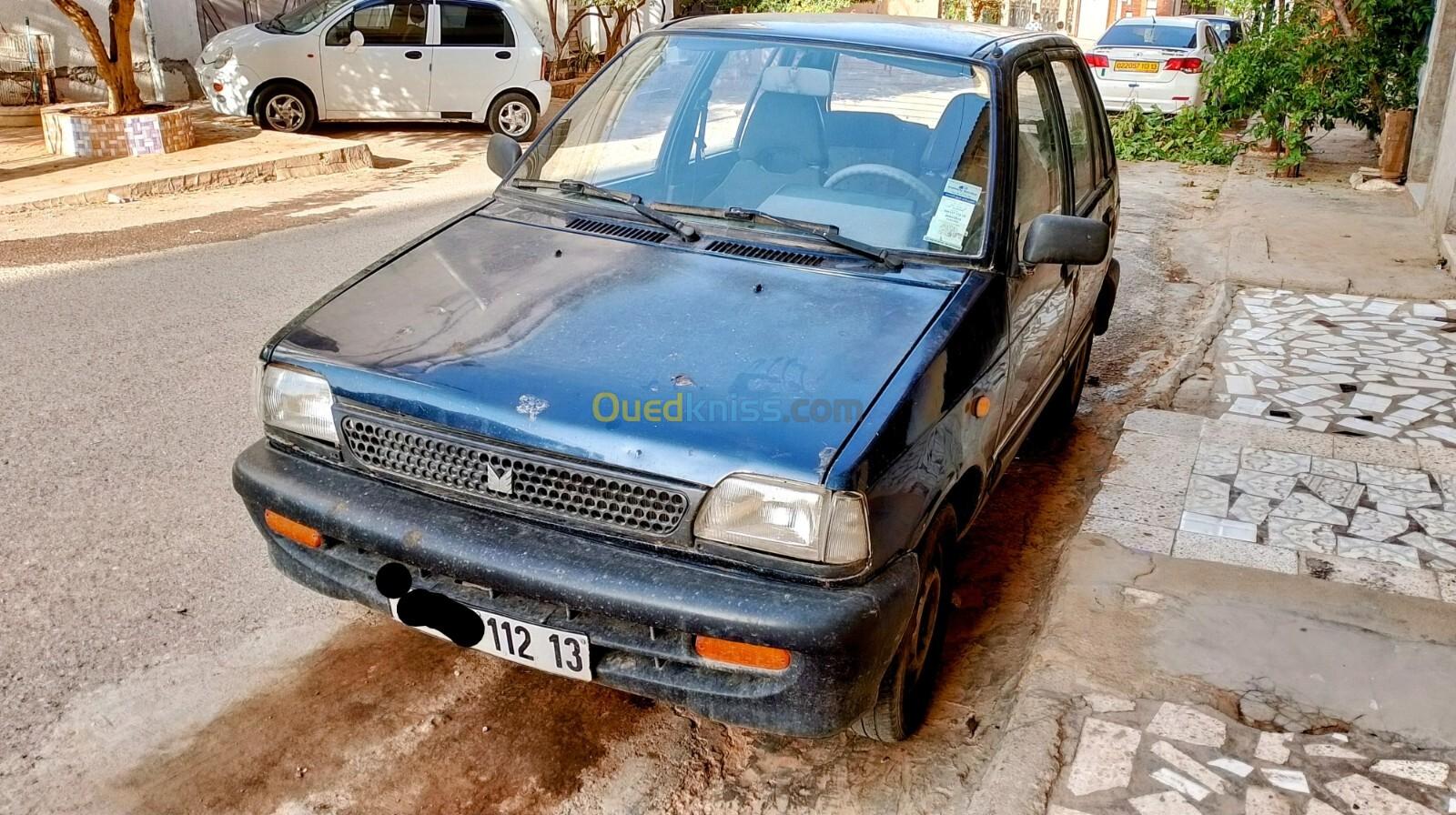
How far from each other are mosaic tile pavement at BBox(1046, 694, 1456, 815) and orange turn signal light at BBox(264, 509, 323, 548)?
1833mm

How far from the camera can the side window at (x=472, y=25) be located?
13.5m

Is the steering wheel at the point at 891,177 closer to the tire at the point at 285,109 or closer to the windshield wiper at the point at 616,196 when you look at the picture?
the windshield wiper at the point at 616,196

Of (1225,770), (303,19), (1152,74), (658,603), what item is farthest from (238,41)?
(1225,770)

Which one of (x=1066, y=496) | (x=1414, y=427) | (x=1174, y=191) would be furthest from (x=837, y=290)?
(x=1174, y=191)

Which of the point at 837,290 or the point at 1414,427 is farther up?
the point at 837,290

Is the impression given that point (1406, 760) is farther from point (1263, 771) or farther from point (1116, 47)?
point (1116, 47)

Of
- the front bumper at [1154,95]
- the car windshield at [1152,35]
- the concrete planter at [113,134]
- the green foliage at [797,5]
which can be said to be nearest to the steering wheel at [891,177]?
the concrete planter at [113,134]

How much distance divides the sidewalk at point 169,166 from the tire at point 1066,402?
836cm

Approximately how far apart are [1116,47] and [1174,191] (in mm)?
4231

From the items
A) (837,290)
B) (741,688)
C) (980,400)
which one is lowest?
(741,688)

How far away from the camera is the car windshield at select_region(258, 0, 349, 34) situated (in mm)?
13008

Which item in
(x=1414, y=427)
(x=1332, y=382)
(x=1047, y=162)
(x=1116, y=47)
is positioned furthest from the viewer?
(x=1116, y=47)

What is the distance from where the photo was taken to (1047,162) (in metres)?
3.85

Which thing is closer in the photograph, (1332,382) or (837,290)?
(837,290)
